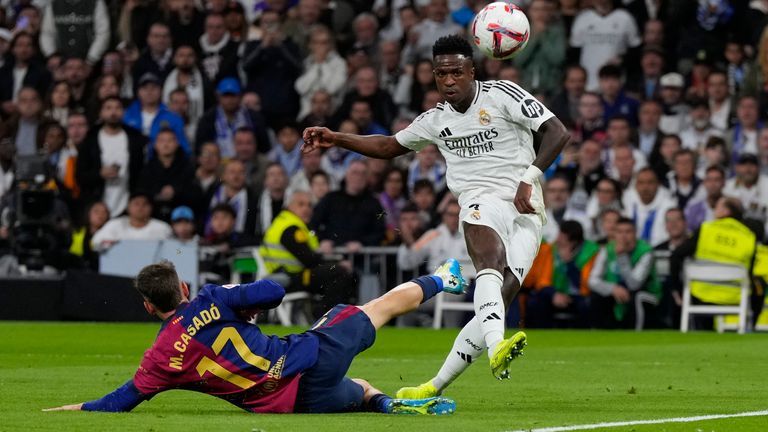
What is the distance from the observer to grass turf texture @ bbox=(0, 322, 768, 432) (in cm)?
879

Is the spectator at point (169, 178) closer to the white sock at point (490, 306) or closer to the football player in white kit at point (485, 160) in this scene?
the football player in white kit at point (485, 160)

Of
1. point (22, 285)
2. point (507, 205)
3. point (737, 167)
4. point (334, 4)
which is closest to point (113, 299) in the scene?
point (22, 285)

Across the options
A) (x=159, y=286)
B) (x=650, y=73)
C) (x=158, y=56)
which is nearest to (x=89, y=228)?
(x=158, y=56)

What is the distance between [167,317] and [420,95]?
47.7 ft

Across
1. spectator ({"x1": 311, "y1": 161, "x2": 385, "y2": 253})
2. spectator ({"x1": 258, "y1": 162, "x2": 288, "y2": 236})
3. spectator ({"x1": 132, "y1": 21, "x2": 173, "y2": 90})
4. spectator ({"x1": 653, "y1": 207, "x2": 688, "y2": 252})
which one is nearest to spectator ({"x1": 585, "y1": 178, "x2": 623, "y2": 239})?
spectator ({"x1": 653, "y1": 207, "x2": 688, "y2": 252})

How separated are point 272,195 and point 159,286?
43.2 ft

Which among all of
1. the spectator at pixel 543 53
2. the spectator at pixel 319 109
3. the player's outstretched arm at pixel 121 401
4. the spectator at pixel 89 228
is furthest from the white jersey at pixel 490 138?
the spectator at pixel 319 109

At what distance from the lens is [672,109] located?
22219mm

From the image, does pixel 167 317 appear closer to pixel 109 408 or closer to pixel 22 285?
pixel 109 408

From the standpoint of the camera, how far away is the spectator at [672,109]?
22.1m

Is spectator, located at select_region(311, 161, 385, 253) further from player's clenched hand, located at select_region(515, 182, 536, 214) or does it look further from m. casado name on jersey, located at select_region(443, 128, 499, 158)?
player's clenched hand, located at select_region(515, 182, 536, 214)

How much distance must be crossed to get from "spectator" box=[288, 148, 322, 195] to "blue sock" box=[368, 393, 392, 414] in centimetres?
1287

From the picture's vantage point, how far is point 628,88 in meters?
22.9

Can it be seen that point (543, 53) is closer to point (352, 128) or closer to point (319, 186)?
point (352, 128)
